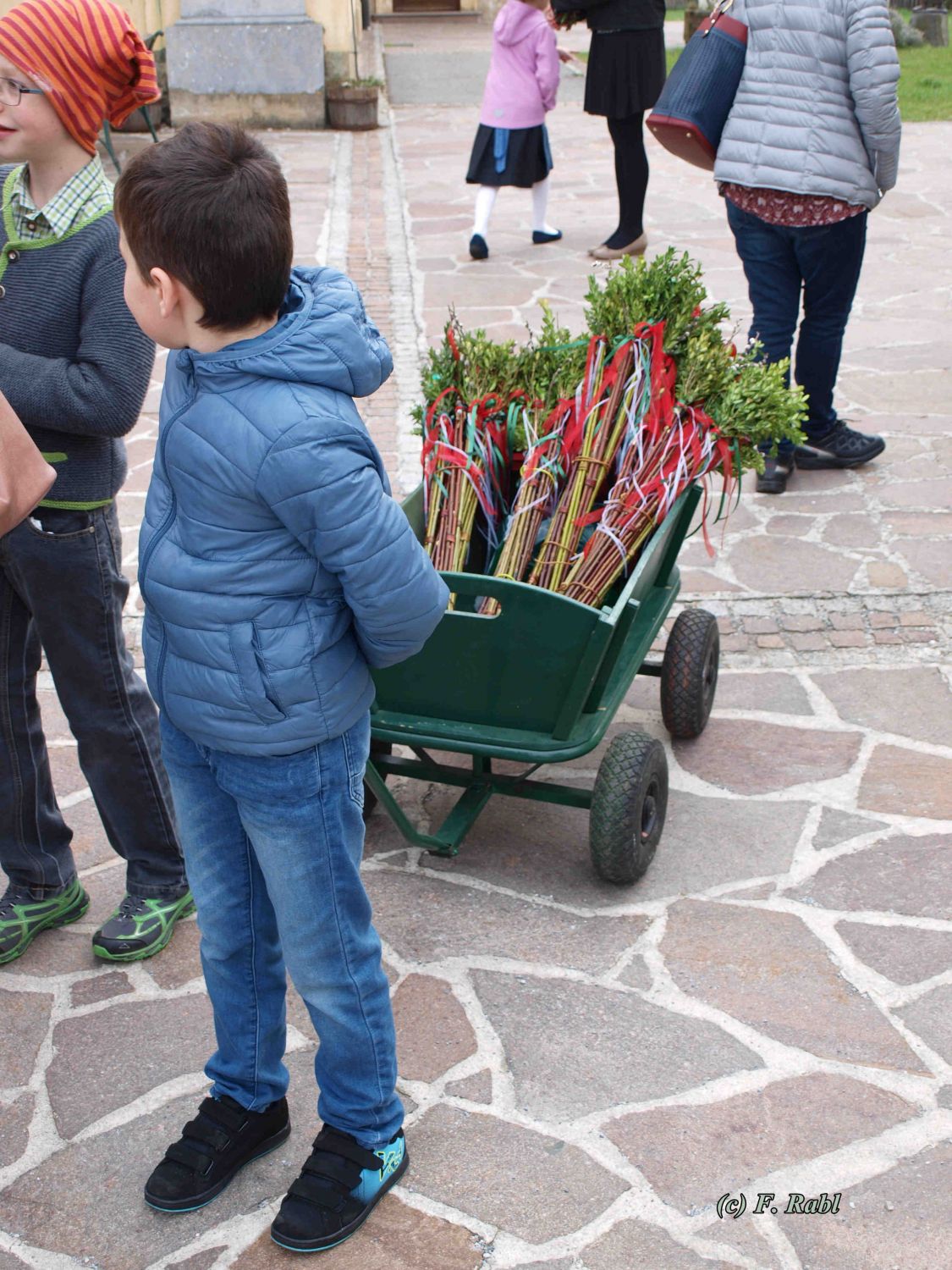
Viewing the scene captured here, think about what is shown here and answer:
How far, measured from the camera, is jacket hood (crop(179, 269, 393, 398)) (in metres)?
2.06

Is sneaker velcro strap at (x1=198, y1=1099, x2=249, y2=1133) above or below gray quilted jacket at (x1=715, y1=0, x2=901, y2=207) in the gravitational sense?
below

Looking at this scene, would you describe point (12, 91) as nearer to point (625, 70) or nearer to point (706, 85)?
point (706, 85)

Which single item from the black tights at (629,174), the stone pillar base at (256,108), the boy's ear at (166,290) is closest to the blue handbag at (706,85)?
the black tights at (629,174)

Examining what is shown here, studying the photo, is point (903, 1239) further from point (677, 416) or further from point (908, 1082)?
point (677, 416)

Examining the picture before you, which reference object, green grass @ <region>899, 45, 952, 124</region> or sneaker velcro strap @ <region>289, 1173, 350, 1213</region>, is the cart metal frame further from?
green grass @ <region>899, 45, 952, 124</region>

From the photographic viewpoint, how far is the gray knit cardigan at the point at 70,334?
8.79 feet

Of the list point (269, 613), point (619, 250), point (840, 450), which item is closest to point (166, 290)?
point (269, 613)

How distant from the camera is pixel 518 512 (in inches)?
141

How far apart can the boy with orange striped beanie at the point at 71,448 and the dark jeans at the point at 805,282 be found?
3285mm

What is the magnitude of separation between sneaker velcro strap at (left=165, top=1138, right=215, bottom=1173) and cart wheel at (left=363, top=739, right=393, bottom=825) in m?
1.13

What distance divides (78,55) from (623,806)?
2.03m

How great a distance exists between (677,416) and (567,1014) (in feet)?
5.30

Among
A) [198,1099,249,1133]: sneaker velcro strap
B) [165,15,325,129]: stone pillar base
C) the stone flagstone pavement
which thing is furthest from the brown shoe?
[198,1099,249,1133]: sneaker velcro strap

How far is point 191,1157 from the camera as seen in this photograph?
2598mm
